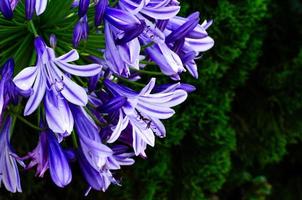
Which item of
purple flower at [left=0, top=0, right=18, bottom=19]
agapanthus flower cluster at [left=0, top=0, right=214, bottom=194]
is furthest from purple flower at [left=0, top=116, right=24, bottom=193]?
purple flower at [left=0, top=0, right=18, bottom=19]

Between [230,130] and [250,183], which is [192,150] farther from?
[250,183]

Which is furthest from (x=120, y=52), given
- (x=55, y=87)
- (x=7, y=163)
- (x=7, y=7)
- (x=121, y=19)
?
(x=7, y=163)

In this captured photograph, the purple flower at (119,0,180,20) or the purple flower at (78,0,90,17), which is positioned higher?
the purple flower at (78,0,90,17)

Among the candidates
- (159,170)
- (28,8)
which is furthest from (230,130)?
(28,8)

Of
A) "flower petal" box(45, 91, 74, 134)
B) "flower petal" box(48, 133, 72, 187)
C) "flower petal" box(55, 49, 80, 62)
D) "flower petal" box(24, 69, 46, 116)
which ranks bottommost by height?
"flower petal" box(48, 133, 72, 187)

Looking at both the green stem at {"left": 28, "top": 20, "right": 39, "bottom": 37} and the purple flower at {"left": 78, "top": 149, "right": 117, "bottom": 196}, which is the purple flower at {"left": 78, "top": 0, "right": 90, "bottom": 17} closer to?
the green stem at {"left": 28, "top": 20, "right": 39, "bottom": 37}

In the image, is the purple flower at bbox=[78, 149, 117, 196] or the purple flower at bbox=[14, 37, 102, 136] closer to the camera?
the purple flower at bbox=[14, 37, 102, 136]

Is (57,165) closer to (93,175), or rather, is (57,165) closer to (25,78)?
(93,175)
